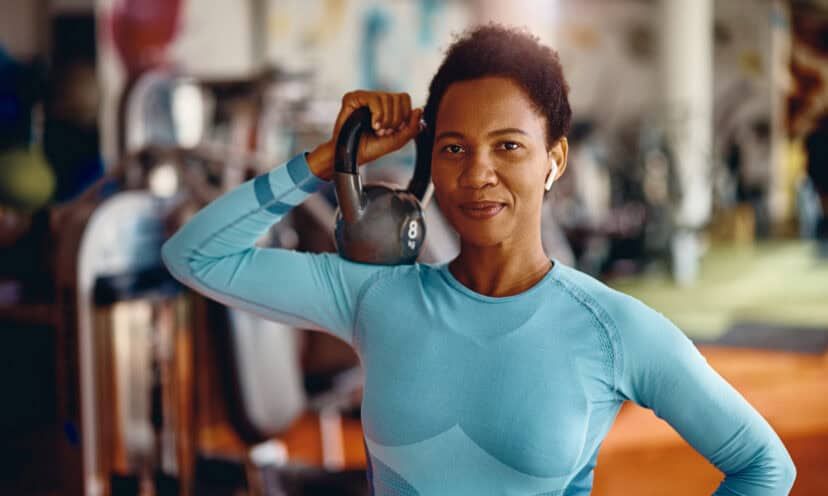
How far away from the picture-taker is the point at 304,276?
0.99 m

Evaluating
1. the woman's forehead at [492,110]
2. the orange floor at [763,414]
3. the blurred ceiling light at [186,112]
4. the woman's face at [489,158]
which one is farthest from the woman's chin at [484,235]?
the blurred ceiling light at [186,112]

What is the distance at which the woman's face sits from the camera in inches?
34.5

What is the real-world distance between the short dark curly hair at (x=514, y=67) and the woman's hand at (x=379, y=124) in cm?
3

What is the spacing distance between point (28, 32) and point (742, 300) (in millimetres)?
5332

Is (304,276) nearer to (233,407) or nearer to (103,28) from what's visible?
(233,407)

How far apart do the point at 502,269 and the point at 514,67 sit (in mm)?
226

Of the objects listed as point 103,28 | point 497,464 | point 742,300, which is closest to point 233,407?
point 497,464

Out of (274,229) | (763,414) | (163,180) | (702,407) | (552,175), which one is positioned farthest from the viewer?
(763,414)

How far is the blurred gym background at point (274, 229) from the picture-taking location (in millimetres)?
2182

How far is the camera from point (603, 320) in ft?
2.88

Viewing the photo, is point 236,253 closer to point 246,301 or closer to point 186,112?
point 246,301

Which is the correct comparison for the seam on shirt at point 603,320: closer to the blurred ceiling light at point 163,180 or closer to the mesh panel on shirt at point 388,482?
the mesh panel on shirt at point 388,482

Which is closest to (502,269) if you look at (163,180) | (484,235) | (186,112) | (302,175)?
(484,235)

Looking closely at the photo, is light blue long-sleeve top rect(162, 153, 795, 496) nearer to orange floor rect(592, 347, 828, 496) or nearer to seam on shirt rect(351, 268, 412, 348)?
seam on shirt rect(351, 268, 412, 348)
